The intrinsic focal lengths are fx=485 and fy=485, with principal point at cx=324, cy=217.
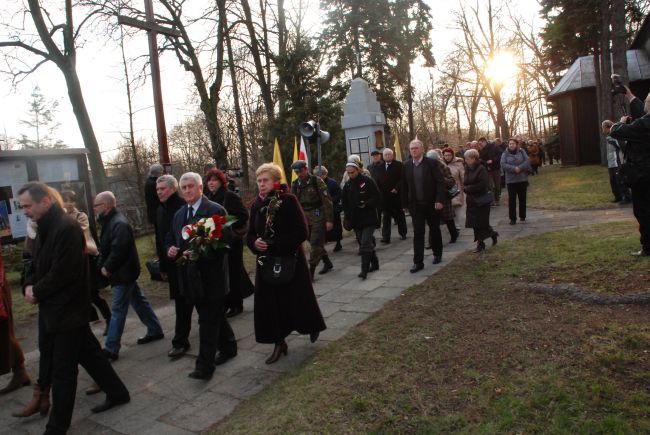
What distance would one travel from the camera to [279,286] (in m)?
4.62

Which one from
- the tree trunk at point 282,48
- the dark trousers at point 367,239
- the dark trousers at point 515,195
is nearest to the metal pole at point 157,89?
the dark trousers at point 367,239

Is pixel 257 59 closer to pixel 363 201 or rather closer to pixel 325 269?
pixel 325 269

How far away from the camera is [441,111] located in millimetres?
48875

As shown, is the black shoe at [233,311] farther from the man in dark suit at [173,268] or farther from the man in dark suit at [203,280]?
the man in dark suit at [203,280]

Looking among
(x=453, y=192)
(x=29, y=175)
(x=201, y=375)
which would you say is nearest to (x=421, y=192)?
(x=453, y=192)

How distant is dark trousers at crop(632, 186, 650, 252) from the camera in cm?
574

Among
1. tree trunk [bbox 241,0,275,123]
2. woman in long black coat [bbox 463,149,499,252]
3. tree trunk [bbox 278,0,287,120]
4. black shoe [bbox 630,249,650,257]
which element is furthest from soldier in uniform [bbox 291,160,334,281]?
tree trunk [bbox 241,0,275,123]

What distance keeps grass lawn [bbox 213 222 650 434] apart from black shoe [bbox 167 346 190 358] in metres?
1.53

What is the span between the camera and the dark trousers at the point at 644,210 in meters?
5.74

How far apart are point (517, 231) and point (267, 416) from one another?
7348 millimetres

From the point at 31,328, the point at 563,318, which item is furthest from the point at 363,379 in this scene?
the point at 31,328

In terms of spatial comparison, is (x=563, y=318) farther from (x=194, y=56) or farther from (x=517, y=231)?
(x=194, y=56)

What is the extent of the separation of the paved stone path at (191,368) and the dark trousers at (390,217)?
232 centimetres

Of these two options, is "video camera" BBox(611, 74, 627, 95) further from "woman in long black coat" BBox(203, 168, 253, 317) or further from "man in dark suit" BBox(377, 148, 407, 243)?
"woman in long black coat" BBox(203, 168, 253, 317)
